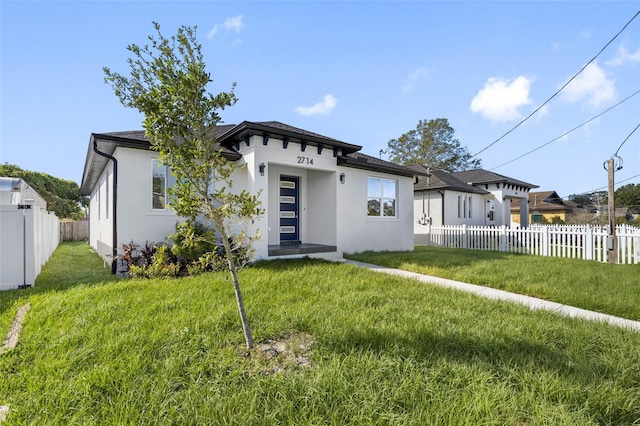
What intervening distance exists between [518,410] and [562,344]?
1.65 meters

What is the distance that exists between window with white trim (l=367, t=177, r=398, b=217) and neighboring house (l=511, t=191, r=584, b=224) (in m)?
29.5

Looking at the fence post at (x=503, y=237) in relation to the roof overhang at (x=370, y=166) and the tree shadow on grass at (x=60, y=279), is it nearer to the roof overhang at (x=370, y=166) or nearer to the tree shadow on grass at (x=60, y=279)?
the roof overhang at (x=370, y=166)

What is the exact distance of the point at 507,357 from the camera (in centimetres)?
282

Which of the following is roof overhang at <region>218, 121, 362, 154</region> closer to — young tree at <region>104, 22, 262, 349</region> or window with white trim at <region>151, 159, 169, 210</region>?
window with white trim at <region>151, 159, 169, 210</region>

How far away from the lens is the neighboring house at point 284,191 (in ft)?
24.5

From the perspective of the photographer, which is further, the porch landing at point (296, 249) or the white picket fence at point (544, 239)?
the white picket fence at point (544, 239)

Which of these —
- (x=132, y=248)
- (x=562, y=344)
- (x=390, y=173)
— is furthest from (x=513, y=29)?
(x=132, y=248)

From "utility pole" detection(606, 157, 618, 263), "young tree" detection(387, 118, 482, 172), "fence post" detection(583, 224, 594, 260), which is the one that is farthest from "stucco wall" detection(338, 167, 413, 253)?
"young tree" detection(387, 118, 482, 172)

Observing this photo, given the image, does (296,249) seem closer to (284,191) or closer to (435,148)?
(284,191)

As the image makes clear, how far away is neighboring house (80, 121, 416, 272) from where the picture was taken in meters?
7.45

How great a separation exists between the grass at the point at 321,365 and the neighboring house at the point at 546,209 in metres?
36.8

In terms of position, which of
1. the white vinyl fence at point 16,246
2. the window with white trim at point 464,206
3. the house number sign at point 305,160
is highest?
the house number sign at point 305,160

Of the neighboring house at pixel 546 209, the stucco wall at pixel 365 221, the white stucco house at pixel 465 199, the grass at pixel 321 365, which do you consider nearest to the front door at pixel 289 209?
the stucco wall at pixel 365 221

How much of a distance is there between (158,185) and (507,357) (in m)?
8.33
